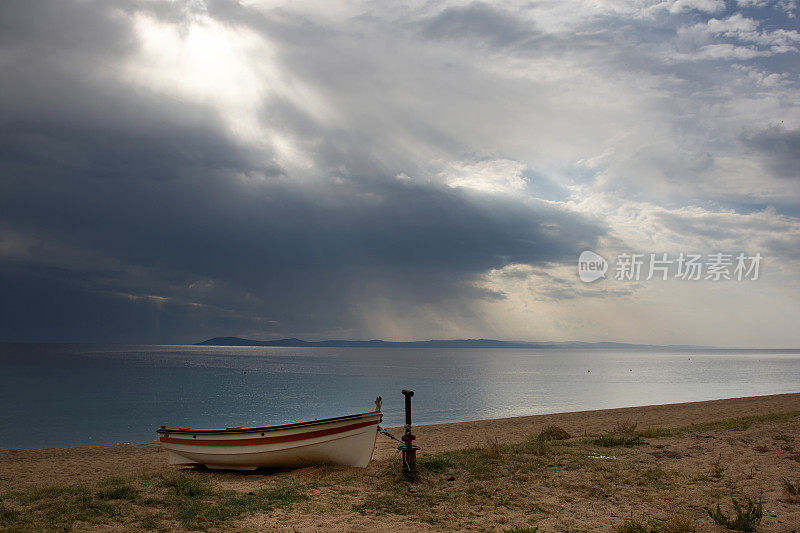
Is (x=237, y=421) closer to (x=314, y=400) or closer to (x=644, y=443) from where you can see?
(x=314, y=400)

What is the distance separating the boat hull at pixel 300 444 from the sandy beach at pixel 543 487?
39cm

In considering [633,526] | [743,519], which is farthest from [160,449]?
[743,519]

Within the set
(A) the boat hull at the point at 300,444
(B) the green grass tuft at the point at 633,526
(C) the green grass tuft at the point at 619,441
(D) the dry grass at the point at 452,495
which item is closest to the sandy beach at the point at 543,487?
(D) the dry grass at the point at 452,495

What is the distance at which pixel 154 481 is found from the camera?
1160 centimetres

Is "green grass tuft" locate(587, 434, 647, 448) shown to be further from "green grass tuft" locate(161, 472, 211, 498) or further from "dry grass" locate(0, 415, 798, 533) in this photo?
"green grass tuft" locate(161, 472, 211, 498)

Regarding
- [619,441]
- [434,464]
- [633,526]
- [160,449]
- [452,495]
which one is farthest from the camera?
[160,449]

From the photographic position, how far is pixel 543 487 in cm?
1008

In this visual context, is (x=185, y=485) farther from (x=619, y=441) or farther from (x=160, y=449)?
(x=160, y=449)

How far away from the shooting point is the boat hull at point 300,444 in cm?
1280

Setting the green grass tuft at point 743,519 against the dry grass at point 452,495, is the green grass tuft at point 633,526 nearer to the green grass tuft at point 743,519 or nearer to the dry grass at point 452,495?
the dry grass at point 452,495

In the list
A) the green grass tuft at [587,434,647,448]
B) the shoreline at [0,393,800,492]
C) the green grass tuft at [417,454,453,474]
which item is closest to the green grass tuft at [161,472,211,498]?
the shoreline at [0,393,800,492]

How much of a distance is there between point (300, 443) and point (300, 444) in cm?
4

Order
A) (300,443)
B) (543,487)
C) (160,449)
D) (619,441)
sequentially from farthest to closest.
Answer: (160,449), (619,441), (300,443), (543,487)

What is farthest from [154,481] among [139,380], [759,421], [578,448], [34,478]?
[139,380]
